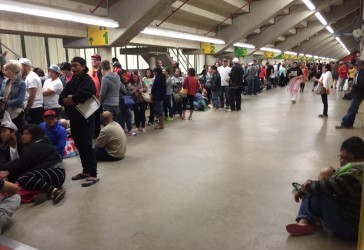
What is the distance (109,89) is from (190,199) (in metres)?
2.88

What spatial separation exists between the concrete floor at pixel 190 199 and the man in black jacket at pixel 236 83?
3339 mm

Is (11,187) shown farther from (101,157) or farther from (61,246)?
(101,157)

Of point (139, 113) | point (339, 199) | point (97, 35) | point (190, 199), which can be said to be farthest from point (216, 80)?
point (339, 199)

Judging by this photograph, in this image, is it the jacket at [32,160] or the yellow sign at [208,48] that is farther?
the yellow sign at [208,48]

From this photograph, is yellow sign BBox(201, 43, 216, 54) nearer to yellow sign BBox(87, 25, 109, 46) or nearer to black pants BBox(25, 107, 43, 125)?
yellow sign BBox(87, 25, 109, 46)

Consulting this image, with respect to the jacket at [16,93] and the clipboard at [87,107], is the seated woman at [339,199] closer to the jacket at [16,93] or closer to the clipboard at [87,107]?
the clipboard at [87,107]

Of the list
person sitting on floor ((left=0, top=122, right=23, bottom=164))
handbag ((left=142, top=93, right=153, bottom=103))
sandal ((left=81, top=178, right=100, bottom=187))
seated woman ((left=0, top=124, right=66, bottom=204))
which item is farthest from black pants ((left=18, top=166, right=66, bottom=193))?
handbag ((left=142, top=93, right=153, bottom=103))

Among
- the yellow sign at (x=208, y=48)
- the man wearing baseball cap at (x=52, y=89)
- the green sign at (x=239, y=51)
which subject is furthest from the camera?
the green sign at (x=239, y=51)

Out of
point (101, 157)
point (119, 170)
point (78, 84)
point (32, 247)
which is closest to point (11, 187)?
point (32, 247)

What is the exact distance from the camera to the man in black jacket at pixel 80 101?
11.7 feet

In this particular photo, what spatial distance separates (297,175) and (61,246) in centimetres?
280

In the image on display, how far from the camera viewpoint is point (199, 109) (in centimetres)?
985

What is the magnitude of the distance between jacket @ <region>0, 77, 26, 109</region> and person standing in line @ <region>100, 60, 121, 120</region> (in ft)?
4.44

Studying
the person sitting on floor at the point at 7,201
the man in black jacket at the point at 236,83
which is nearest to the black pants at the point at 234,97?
the man in black jacket at the point at 236,83
